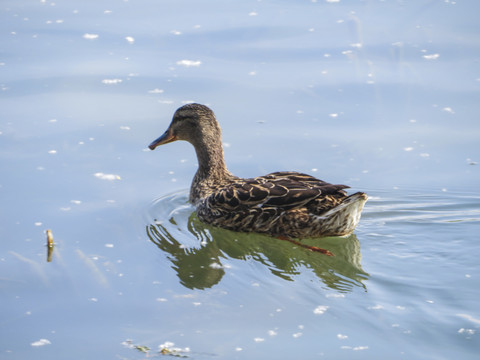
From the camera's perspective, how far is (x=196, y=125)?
9180mm

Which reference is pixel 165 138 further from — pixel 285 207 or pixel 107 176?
pixel 285 207

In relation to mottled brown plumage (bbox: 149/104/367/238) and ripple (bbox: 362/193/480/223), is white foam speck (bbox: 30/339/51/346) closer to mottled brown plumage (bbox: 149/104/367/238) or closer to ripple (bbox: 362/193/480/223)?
mottled brown plumage (bbox: 149/104/367/238)

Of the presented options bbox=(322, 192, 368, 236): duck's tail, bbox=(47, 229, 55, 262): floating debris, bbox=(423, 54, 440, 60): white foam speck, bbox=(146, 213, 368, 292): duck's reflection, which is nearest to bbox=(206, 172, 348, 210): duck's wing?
bbox=(322, 192, 368, 236): duck's tail

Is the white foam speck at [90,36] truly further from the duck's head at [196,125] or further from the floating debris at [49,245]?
the floating debris at [49,245]

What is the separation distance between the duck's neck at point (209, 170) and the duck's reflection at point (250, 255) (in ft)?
1.49

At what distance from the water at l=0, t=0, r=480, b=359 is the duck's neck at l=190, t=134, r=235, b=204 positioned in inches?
10.1

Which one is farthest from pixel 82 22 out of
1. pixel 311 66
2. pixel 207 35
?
pixel 311 66

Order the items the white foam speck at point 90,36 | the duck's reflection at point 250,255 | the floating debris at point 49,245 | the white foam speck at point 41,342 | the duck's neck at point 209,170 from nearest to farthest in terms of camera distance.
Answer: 1. the white foam speck at point 41,342
2. the duck's reflection at point 250,255
3. the floating debris at point 49,245
4. the duck's neck at point 209,170
5. the white foam speck at point 90,36

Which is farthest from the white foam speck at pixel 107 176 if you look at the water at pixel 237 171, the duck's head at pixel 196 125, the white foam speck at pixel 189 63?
the white foam speck at pixel 189 63

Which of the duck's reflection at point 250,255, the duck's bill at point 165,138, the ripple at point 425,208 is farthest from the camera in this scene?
the duck's bill at point 165,138

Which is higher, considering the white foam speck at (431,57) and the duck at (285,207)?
the white foam speck at (431,57)

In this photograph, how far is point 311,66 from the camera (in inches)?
461

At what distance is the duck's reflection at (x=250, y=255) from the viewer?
7117mm

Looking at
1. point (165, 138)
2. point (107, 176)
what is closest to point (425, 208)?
point (165, 138)
